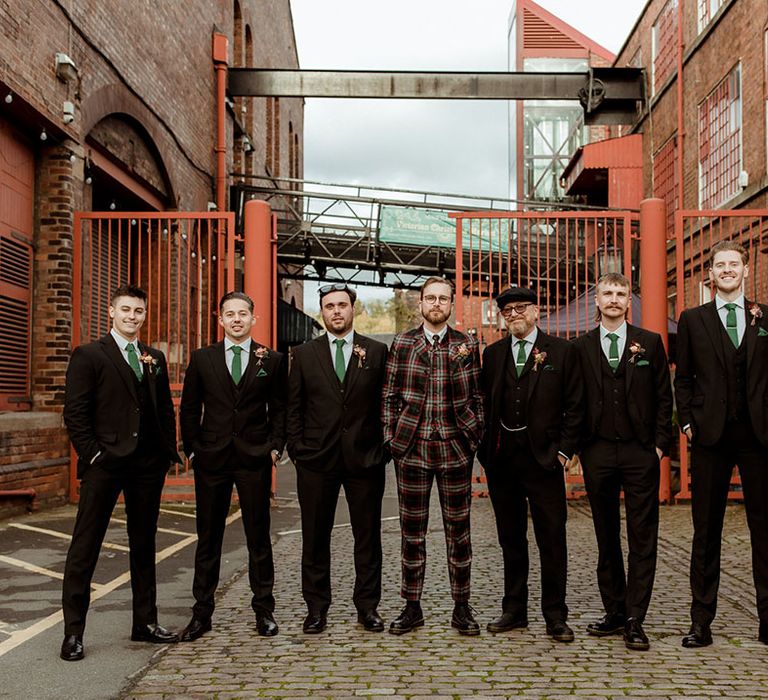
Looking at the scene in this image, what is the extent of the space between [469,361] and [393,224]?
576 inches

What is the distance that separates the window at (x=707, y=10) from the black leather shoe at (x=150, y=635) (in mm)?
Result: 15363

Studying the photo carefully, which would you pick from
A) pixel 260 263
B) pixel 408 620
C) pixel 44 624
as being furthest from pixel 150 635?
pixel 260 263

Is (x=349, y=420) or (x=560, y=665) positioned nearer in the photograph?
(x=560, y=665)

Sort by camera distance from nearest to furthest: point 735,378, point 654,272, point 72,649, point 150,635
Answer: point 72,649, point 150,635, point 735,378, point 654,272

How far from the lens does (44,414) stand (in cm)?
955

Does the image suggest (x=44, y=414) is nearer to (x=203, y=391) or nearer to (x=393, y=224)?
(x=203, y=391)

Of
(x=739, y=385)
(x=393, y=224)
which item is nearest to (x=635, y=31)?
(x=393, y=224)

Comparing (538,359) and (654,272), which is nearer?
(538,359)

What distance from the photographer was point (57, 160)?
9.89m

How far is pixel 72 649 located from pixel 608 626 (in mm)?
2855

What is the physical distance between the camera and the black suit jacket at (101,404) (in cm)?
465

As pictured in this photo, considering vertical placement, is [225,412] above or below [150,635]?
above

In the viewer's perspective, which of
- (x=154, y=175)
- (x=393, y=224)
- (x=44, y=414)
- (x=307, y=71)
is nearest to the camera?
(x=44, y=414)

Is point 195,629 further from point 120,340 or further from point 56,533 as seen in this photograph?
point 56,533
